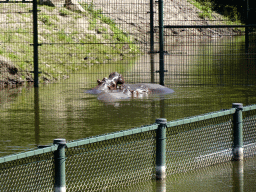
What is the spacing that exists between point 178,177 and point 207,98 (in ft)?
21.5

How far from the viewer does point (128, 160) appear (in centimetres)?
781

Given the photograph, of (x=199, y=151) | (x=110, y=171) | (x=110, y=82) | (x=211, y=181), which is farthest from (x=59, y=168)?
(x=110, y=82)

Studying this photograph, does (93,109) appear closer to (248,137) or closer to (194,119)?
(248,137)

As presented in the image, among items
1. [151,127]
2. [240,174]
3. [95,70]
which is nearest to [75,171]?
[151,127]

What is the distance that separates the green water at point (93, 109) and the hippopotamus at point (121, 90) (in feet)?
1.00

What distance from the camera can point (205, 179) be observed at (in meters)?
7.18

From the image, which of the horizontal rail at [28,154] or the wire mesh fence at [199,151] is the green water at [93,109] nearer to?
the wire mesh fence at [199,151]

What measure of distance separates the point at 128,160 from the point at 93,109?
451 centimetres

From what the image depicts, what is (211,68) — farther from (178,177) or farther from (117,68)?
(178,177)

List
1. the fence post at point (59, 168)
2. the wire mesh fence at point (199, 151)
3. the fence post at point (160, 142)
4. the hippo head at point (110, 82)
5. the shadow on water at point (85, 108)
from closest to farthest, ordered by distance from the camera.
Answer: the fence post at point (59, 168)
the fence post at point (160, 142)
the wire mesh fence at point (199, 151)
the shadow on water at point (85, 108)
the hippo head at point (110, 82)

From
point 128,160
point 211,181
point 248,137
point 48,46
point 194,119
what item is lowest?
point 211,181

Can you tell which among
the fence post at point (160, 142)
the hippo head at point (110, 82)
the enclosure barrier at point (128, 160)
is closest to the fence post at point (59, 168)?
the enclosure barrier at point (128, 160)

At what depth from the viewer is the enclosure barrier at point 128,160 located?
6.28m

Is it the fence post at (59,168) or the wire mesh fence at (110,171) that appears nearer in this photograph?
the fence post at (59,168)
